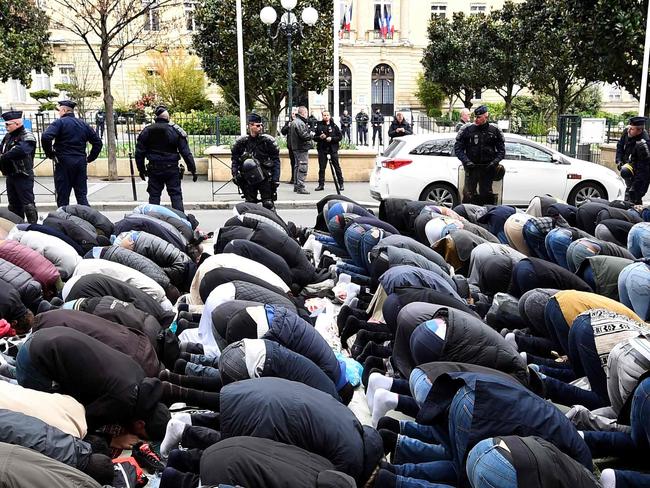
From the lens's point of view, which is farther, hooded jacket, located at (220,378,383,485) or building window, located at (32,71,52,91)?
building window, located at (32,71,52,91)

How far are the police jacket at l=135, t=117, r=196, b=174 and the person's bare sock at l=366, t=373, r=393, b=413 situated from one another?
725 centimetres

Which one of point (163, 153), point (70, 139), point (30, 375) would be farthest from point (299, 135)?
point (30, 375)

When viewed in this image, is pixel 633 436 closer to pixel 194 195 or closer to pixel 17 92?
pixel 194 195

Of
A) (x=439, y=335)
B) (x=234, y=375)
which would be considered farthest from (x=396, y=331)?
(x=234, y=375)

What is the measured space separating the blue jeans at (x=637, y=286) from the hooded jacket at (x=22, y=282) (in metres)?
5.07

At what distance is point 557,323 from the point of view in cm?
562

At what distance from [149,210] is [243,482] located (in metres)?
6.79

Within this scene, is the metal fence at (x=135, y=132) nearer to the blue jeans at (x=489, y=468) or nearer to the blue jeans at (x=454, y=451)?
the blue jeans at (x=454, y=451)

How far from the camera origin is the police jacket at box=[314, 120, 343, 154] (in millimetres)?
16406

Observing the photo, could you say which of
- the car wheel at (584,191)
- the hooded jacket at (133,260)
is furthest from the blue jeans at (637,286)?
the car wheel at (584,191)

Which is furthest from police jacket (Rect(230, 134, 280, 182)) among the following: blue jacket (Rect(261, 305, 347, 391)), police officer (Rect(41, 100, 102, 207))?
blue jacket (Rect(261, 305, 347, 391))

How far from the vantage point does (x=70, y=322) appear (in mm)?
4887

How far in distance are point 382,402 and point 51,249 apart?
4164 millimetres

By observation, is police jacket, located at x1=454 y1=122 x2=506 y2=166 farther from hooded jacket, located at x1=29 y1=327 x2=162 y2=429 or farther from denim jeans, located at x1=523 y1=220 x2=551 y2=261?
hooded jacket, located at x1=29 y1=327 x2=162 y2=429
